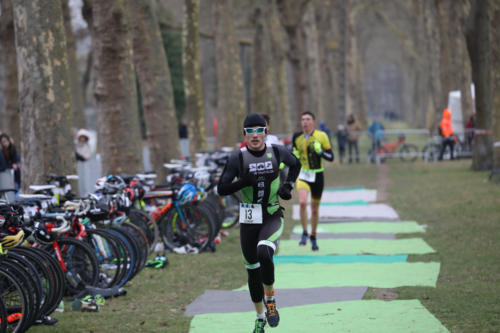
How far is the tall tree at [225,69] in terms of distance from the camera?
2603cm

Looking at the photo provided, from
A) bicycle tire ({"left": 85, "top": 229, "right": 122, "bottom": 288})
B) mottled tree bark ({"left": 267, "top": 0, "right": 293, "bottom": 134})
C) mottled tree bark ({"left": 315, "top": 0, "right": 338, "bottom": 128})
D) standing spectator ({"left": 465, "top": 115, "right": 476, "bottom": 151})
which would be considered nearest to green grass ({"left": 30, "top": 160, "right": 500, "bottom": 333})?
bicycle tire ({"left": 85, "top": 229, "right": 122, "bottom": 288})

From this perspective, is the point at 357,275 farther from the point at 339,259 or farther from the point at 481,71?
the point at 481,71

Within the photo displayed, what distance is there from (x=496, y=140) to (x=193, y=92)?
9147 mm

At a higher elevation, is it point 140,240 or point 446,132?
point 446,132

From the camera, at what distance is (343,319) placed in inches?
316

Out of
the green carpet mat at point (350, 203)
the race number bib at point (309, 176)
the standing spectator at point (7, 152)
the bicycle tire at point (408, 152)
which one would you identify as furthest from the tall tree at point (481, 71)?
the standing spectator at point (7, 152)

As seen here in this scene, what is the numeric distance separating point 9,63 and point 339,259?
→ 12093 mm

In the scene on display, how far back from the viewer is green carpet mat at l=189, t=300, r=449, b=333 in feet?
25.0

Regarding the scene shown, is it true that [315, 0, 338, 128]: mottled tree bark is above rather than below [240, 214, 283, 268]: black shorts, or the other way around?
above

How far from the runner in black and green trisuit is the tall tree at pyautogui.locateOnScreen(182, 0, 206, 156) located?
15.6 metres

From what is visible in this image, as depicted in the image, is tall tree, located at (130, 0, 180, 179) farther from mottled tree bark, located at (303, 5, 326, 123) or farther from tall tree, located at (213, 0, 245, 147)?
mottled tree bark, located at (303, 5, 326, 123)

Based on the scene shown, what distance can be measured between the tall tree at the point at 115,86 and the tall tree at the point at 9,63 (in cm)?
546

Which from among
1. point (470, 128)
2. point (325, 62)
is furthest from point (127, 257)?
point (325, 62)

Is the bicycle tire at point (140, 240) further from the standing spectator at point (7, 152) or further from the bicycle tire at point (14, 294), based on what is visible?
the standing spectator at point (7, 152)
